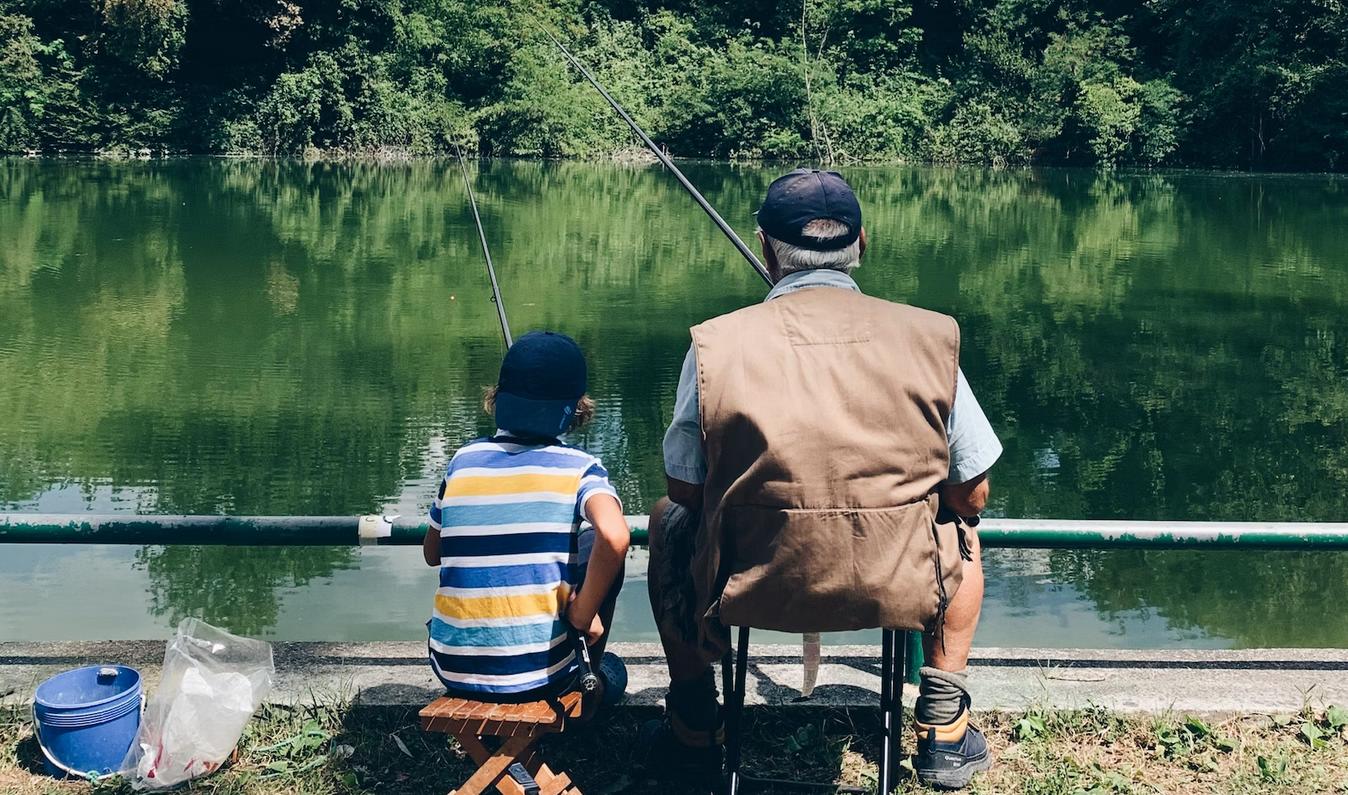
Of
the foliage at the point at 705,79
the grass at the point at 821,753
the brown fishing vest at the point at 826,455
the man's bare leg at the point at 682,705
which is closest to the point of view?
the brown fishing vest at the point at 826,455

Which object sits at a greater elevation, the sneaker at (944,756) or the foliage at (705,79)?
the foliage at (705,79)

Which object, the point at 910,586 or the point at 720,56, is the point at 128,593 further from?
the point at 720,56

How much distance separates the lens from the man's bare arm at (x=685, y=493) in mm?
2207

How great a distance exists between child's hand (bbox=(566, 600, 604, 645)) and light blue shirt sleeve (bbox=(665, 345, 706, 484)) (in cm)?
28

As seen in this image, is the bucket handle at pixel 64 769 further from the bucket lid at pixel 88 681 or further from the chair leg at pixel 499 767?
the chair leg at pixel 499 767

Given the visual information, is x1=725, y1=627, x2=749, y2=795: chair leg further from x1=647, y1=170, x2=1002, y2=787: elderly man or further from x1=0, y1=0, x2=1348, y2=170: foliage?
x1=0, y1=0, x2=1348, y2=170: foliage

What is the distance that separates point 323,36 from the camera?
30.0 metres

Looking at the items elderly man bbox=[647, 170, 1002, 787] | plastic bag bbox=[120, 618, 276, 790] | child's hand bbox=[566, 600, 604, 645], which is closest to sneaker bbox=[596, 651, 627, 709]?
child's hand bbox=[566, 600, 604, 645]

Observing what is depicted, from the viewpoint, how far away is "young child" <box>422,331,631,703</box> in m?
2.27

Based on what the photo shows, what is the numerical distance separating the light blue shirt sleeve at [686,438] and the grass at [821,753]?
69cm

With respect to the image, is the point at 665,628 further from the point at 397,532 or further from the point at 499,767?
the point at 397,532

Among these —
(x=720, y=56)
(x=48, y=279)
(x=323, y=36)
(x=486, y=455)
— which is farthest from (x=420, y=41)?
(x=486, y=455)

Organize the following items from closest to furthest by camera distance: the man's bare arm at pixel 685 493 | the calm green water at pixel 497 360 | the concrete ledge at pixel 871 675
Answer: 1. the man's bare arm at pixel 685 493
2. the concrete ledge at pixel 871 675
3. the calm green water at pixel 497 360

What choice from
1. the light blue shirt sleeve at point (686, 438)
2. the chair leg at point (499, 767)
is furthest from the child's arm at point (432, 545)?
the light blue shirt sleeve at point (686, 438)
